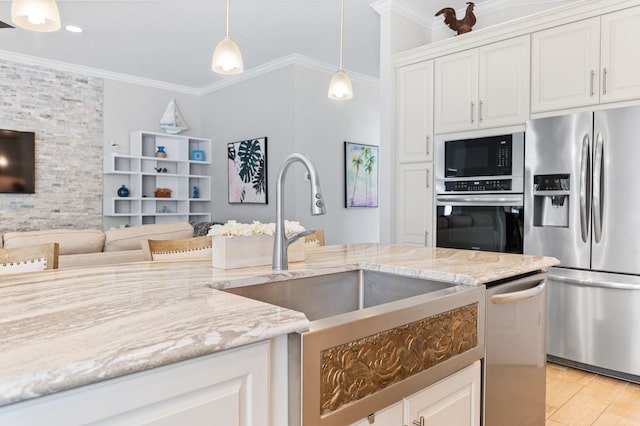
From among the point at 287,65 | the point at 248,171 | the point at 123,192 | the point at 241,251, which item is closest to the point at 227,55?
the point at 241,251

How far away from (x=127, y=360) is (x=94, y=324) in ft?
0.71

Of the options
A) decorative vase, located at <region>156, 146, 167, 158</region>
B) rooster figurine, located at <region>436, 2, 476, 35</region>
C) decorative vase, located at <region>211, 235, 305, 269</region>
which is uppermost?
rooster figurine, located at <region>436, 2, 476, 35</region>

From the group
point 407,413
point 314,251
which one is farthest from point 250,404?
point 314,251

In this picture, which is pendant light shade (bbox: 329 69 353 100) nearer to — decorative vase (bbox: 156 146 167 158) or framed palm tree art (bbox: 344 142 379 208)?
framed palm tree art (bbox: 344 142 379 208)

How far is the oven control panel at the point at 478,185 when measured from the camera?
321cm

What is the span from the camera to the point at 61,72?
17.5 ft

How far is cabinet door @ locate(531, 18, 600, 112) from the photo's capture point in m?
2.80

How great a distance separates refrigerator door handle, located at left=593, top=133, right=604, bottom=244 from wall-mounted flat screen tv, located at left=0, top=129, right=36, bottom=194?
18.7 feet

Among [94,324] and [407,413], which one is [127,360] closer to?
[94,324]

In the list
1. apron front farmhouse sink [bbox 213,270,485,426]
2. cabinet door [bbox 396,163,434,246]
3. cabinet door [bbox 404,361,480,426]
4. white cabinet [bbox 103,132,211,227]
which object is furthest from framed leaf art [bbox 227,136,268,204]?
cabinet door [bbox 404,361,480,426]

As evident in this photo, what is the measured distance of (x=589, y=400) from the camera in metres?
2.48

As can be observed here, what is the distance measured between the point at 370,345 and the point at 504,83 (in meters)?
A: 2.85

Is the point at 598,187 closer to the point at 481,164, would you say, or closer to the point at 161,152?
the point at 481,164

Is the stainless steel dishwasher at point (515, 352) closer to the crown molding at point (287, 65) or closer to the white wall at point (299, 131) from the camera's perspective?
the white wall at point (299, 131)
